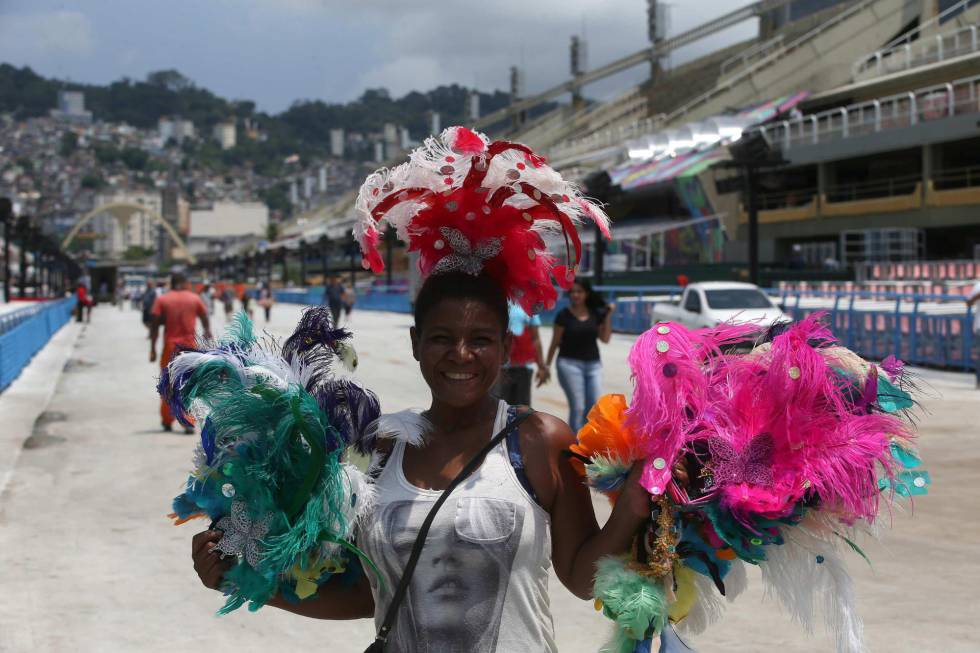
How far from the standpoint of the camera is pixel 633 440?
2.16 m

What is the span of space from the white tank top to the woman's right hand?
34cm

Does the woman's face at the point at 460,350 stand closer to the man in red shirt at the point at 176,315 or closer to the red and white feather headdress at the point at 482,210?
the red and white feather headdress at the point at 482,210

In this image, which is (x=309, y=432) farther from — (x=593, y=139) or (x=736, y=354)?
(x=593, y=139)

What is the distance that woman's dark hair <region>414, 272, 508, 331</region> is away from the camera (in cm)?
236

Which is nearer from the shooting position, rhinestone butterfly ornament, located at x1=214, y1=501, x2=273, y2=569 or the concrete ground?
rhinestone butterfly ornament, located at x1=214, y1=501, x2=273, y2=569

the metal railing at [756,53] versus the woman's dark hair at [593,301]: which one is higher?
the metal railing at [756,53]

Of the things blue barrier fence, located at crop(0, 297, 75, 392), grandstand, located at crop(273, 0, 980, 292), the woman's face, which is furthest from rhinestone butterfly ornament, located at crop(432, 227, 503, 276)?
grandstand, located at crop(273, 0, 980, 292)

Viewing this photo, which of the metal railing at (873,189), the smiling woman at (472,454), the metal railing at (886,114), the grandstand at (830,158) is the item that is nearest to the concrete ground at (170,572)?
the smiling woman at (472,454)

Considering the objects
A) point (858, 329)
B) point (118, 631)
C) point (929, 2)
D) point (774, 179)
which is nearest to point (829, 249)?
point (929, 2)

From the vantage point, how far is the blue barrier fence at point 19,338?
1639cm

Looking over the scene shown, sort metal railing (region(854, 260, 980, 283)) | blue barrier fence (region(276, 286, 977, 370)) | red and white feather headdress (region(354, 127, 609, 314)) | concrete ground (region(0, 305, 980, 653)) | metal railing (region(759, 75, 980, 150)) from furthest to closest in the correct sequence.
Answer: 1. metal railing (region(759, 75, 980, 150))
2. metal railing (region(854, 260, 980, 283))
3. blue barrier fence (region(276, 286, 977, 370))
4. concrete ground (region(0, 305, 980, 653))
5. red and white feather headdress (region(354, 127, 609, 314))

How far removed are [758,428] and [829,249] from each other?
138 feet

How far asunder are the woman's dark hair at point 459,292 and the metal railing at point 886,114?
3647 cm

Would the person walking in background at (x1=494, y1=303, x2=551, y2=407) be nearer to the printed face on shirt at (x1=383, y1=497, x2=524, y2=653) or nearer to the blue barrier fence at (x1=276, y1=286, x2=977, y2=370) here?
the printed face on shirt at (x1=383, y1=497, x2=524, y2=653)
